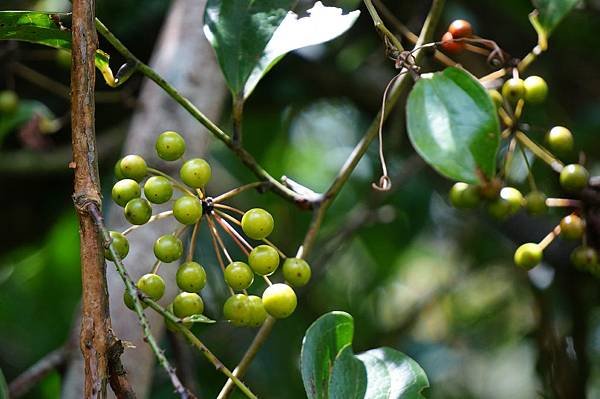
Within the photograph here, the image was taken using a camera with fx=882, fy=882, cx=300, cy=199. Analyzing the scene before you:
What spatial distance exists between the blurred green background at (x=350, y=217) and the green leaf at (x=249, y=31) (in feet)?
2.42

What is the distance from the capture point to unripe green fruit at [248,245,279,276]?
2.84ft

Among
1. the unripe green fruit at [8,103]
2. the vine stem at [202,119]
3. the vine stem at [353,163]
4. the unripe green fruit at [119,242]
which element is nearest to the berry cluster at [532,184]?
the vine stem at [353,163]

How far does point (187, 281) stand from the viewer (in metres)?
0.85

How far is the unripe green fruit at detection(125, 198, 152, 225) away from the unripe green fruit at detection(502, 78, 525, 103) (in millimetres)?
470

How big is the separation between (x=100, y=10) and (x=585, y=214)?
Result: 122 centimetres

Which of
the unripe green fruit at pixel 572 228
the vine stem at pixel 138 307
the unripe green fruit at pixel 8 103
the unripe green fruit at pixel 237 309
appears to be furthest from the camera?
the unripe green fruit at pixel 8 103

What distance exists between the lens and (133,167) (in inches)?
34.8

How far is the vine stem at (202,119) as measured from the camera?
89cm

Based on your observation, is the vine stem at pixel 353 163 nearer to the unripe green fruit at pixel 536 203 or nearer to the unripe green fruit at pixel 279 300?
the unripe green fruit at pixel 279 300

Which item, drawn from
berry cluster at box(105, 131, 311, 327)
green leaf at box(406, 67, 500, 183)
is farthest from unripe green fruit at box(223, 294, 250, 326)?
green leaf at box(406, 67, 500, 183)

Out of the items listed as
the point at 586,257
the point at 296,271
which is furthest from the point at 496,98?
the point at 296,271

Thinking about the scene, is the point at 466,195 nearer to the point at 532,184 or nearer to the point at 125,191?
the point at 532,184

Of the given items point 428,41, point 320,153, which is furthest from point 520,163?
point 428,41

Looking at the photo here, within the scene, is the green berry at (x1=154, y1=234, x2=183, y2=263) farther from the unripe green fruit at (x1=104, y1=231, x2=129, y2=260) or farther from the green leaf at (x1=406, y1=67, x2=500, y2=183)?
the green leaf at (x1=406, y1=67, x2=500, y2=183)
